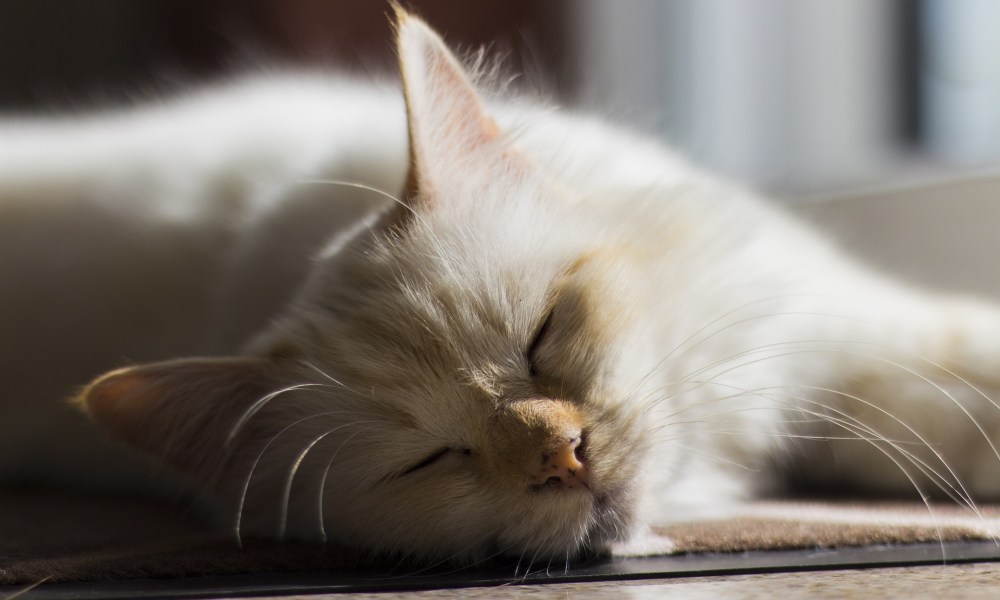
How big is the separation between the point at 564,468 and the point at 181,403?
1.51ft

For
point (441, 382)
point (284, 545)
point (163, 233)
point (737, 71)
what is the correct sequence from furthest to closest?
point (737, 71) < point (163, 233) < point (284, 545) < point (441, 382)

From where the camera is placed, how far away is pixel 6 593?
891 mm

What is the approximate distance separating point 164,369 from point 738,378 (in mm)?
683

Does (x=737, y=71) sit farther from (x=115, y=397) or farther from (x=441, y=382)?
(x=115, y=397)

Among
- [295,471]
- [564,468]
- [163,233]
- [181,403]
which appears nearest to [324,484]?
[295,471]

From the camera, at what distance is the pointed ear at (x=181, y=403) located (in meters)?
1.04

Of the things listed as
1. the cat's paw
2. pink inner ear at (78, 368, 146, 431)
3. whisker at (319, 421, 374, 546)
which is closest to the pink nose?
the cat's paw

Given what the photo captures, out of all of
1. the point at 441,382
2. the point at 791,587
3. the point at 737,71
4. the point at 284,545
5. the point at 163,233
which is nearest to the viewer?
the point at 791,587

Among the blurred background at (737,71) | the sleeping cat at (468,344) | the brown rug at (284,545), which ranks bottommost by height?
the brown rug at (284,545)

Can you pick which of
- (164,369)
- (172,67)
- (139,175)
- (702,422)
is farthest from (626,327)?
(172,67)

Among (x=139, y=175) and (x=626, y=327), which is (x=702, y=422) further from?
(x=139, y=175)

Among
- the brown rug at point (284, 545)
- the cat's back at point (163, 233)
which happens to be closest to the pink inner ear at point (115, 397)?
the brown rug at point (284, 545)

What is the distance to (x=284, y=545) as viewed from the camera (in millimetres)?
1086

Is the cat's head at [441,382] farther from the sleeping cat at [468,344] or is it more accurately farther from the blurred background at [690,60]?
the blurred background at [690,60]
